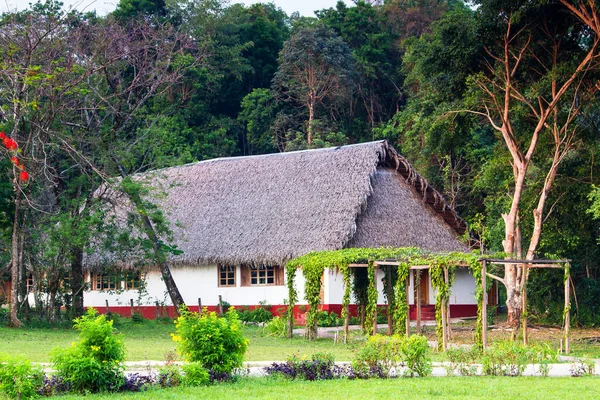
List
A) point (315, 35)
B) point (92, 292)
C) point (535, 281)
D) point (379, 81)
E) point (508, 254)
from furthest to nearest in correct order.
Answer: point (379, 81), point (315, 35), point (92, 292), point (535, 281), point (508, 254)

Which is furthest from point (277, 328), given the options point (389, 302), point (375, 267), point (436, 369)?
point (436, 369)

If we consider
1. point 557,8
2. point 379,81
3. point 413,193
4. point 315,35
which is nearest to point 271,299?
point 413,193

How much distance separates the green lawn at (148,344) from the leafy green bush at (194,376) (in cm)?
312

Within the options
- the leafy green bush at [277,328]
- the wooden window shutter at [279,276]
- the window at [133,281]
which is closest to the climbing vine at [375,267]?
the leafy green bush at [277,328]

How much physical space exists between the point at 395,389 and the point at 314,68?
32182 millimetres

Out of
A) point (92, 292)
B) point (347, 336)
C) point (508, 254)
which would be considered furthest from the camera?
point (92, 292)

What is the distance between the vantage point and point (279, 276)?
3050 cm

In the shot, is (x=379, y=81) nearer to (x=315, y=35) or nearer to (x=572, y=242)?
(x=315, y=35)

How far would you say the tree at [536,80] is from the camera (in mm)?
22156

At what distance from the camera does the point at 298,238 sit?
2945cm

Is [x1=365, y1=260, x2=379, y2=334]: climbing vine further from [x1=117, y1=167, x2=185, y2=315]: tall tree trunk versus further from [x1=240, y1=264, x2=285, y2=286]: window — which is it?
[x1=240, y1=264, x2=285, y2=286]: window

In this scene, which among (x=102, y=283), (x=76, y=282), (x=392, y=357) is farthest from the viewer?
(x=102, y=283)

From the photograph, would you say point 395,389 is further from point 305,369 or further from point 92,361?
point 92,361

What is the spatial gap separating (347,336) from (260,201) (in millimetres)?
10786
